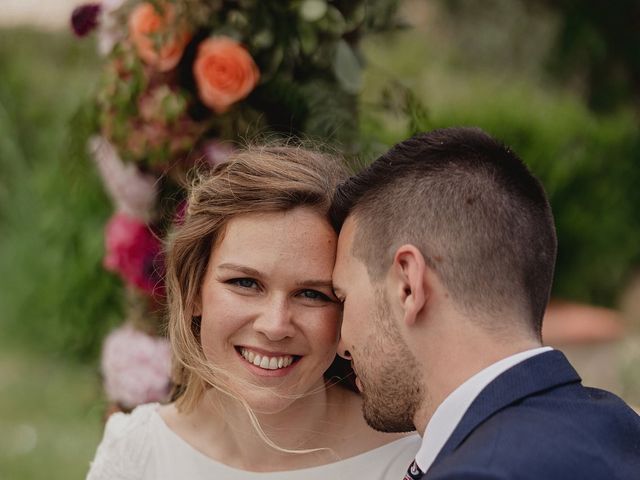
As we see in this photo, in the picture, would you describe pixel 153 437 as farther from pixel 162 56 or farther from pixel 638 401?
pixel 638 401

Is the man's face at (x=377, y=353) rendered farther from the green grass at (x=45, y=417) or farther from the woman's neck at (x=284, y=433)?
the green grass at (x=45, y=417)

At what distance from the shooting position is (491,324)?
83.5 inches

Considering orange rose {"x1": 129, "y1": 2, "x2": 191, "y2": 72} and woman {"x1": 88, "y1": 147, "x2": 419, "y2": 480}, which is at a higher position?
orange rose {"x1": 129, "y1": 2, "x2": 191, "y2": 72}

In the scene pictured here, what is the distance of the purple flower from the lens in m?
3.44

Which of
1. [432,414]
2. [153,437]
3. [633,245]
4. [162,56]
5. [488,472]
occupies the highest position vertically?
[162,56]

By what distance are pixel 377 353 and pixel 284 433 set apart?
0.63 m

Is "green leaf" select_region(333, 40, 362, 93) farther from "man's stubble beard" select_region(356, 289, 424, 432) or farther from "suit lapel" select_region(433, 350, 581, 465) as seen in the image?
"suit lapel" select_region(433, 350, 581, 465)

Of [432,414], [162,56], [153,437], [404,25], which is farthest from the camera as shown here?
[404,25]

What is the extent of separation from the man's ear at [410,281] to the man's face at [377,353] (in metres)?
0.06

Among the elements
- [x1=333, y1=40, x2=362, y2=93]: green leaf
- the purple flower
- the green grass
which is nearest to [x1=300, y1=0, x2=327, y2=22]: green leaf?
[x1=333, y1=40, x2=362, y2=93]: green leaf

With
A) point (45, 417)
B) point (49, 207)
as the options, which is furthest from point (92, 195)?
point (45, 417)

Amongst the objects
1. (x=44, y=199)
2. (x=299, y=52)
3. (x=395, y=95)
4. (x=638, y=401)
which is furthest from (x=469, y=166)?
→ (x=44, y=199)

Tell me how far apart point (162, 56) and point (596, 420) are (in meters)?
2.04

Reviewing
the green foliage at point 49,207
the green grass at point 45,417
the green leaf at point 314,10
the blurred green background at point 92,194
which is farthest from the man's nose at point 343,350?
the green grass at point 45,417
